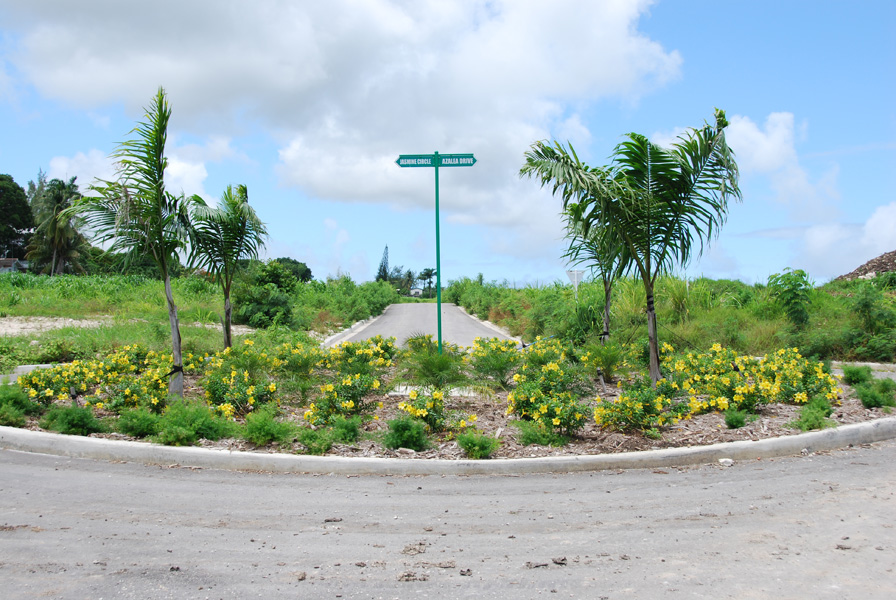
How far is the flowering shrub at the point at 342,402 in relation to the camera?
6.59 meters

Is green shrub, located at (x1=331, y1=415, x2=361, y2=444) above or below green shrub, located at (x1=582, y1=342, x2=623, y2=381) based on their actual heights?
below

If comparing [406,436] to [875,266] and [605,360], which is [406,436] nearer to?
[605,360]

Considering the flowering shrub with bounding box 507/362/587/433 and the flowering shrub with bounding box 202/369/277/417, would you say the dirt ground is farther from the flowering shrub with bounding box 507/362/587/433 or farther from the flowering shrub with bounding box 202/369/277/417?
the flowering shrub with bounding box 202/369/277/417

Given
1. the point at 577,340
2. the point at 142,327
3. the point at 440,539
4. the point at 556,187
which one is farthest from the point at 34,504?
the point at 142,327

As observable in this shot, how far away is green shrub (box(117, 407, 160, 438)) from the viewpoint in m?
6.46

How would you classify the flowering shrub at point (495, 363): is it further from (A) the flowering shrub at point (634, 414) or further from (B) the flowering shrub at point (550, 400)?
(A) the flowering shrub at point (634, 414)

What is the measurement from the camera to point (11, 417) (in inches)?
273

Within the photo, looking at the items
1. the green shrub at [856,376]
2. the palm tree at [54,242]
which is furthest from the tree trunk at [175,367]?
the palm tree at [54,242]

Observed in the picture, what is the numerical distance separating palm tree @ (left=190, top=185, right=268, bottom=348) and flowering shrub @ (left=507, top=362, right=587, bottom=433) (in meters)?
6.01

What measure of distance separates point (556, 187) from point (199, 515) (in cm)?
589

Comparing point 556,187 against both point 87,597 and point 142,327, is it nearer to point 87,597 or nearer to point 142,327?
point 87,597

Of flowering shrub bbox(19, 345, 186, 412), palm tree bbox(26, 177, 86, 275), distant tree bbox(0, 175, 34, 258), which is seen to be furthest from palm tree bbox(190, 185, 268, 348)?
distant tree bbox(0, 175, 34, 258)

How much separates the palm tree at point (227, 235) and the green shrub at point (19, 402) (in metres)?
3.43

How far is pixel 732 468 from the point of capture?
575 cm
